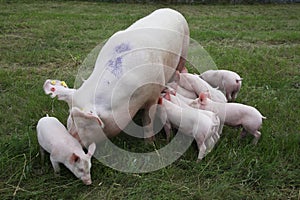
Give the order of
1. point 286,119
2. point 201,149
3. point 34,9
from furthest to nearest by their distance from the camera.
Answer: point 34,9
point 286,119
point 201,149

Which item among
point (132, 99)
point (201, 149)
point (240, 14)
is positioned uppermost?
point (132, 99)

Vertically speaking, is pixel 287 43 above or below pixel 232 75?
below

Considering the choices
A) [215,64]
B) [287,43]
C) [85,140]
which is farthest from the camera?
[287,43]

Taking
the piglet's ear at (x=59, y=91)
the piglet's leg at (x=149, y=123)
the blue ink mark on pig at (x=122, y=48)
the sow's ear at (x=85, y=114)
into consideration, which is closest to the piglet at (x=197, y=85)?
the piglet's leg at (x=149, y=123)

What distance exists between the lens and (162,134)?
108 inches

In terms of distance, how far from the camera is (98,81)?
2283 mm

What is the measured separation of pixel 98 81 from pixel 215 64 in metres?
2.12

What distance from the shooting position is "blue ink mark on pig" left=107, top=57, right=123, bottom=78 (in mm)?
2311

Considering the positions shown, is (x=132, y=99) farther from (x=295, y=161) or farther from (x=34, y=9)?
(x=34, y=9)

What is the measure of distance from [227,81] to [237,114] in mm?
658

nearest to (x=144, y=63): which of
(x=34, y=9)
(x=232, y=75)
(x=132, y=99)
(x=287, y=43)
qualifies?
(x=132, y=99)

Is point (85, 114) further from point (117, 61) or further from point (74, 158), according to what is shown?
point (117, 61)

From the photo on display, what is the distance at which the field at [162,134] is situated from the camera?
2213 mm

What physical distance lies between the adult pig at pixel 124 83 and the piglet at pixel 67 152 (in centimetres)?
7
